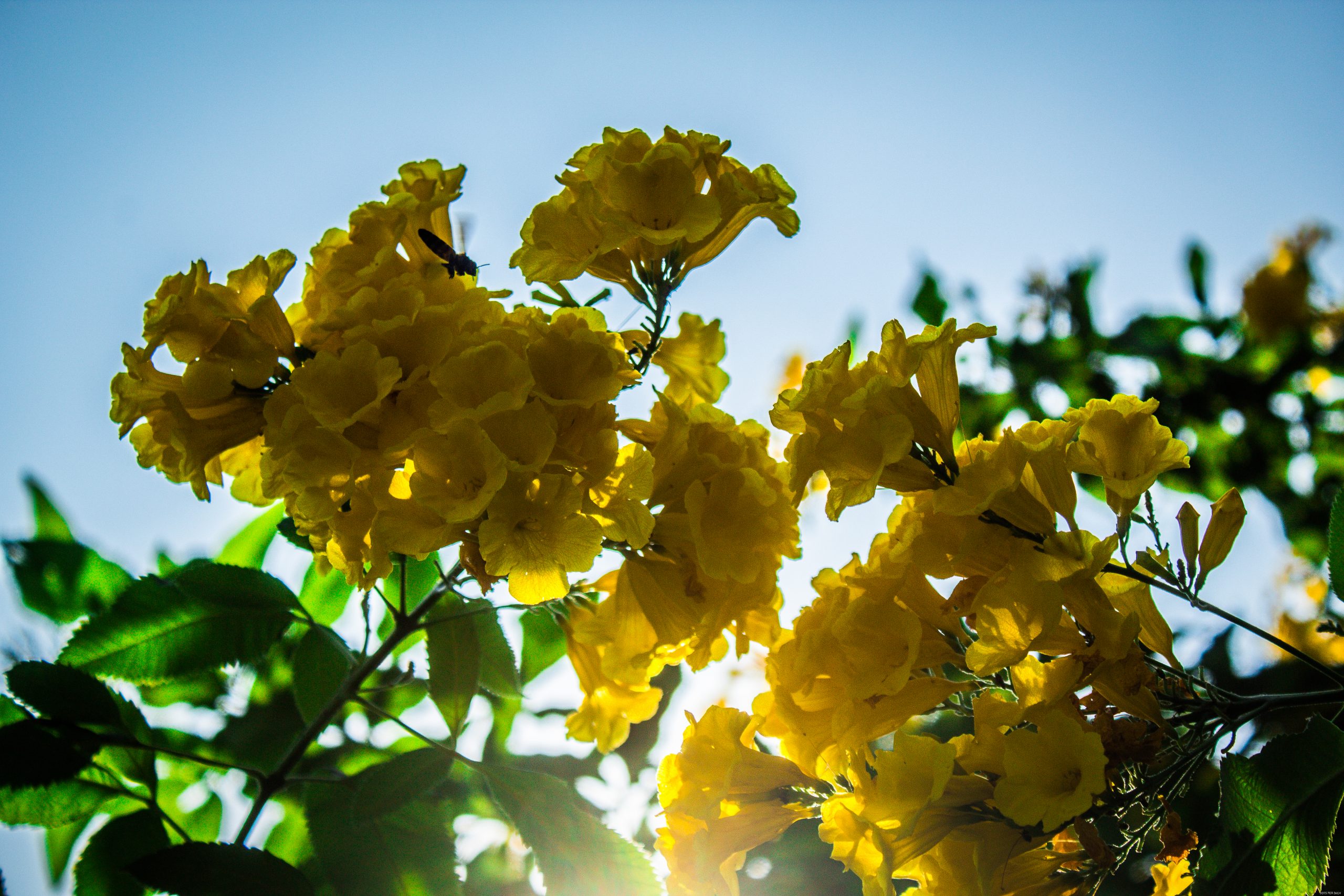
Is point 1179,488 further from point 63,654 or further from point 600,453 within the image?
point 63,654

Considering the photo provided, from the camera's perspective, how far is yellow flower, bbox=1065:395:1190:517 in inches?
45.1

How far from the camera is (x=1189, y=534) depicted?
120 centimetres

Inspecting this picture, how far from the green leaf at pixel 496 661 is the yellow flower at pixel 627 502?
0.75 m

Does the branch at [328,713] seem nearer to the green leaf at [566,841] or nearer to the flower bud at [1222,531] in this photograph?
the green leaf at [566,841]

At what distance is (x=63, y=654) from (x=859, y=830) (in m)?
1.44

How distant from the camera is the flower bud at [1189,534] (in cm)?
120

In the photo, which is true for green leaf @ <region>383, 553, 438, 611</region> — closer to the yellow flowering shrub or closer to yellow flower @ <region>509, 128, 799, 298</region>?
the yellow flowering shrub

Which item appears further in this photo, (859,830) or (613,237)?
(613,237)

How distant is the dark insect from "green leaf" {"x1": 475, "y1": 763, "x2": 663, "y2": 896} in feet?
3.14

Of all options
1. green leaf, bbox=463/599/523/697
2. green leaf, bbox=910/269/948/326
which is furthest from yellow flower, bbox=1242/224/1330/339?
green leaf, bbox=463/599/523/697

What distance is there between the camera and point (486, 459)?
3.69ft

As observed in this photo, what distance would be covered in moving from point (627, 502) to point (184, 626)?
40.0 inches

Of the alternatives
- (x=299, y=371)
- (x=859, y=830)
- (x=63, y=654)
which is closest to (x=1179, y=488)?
(x=859, y=830)

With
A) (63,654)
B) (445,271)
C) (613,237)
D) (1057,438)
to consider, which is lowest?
(1057,438)
